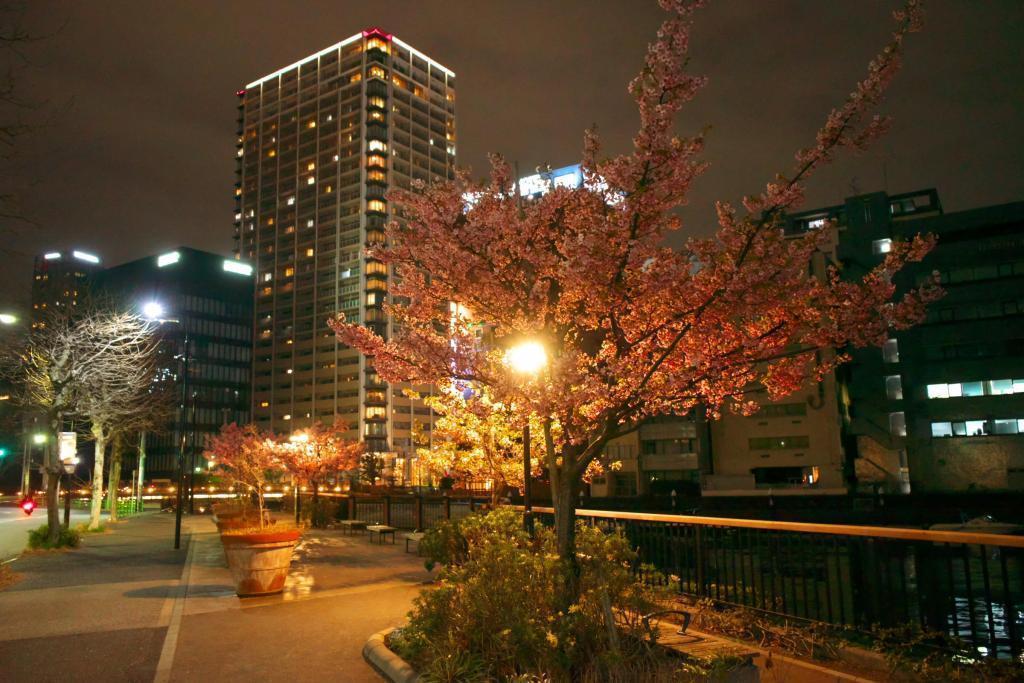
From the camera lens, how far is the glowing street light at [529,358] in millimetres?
9773

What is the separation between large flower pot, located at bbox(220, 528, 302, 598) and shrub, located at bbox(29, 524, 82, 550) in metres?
12.6

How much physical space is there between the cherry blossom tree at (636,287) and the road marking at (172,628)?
459 centimetres

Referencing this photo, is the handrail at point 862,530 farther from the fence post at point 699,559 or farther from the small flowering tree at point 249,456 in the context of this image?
the small flowering tree at point 249,456

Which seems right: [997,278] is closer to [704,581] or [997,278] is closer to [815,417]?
[815,417]

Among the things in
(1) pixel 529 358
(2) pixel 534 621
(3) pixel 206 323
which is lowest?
(2) pixel 534 621

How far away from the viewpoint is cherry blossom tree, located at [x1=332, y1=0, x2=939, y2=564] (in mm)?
8383

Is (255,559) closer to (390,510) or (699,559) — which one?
(699,559)

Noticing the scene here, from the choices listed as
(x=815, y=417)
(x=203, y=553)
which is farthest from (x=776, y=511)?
(x=203, y=553)

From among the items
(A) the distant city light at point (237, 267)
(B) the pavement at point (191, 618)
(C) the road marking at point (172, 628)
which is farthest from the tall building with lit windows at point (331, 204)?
(C) the road marking at point (172, 628)

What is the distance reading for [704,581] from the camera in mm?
9844

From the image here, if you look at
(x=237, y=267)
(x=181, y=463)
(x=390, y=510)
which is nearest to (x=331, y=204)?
(x=237, y=267)

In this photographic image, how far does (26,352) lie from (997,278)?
71.0 meters

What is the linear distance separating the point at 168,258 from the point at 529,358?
540 ft

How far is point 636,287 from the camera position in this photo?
9.00m
